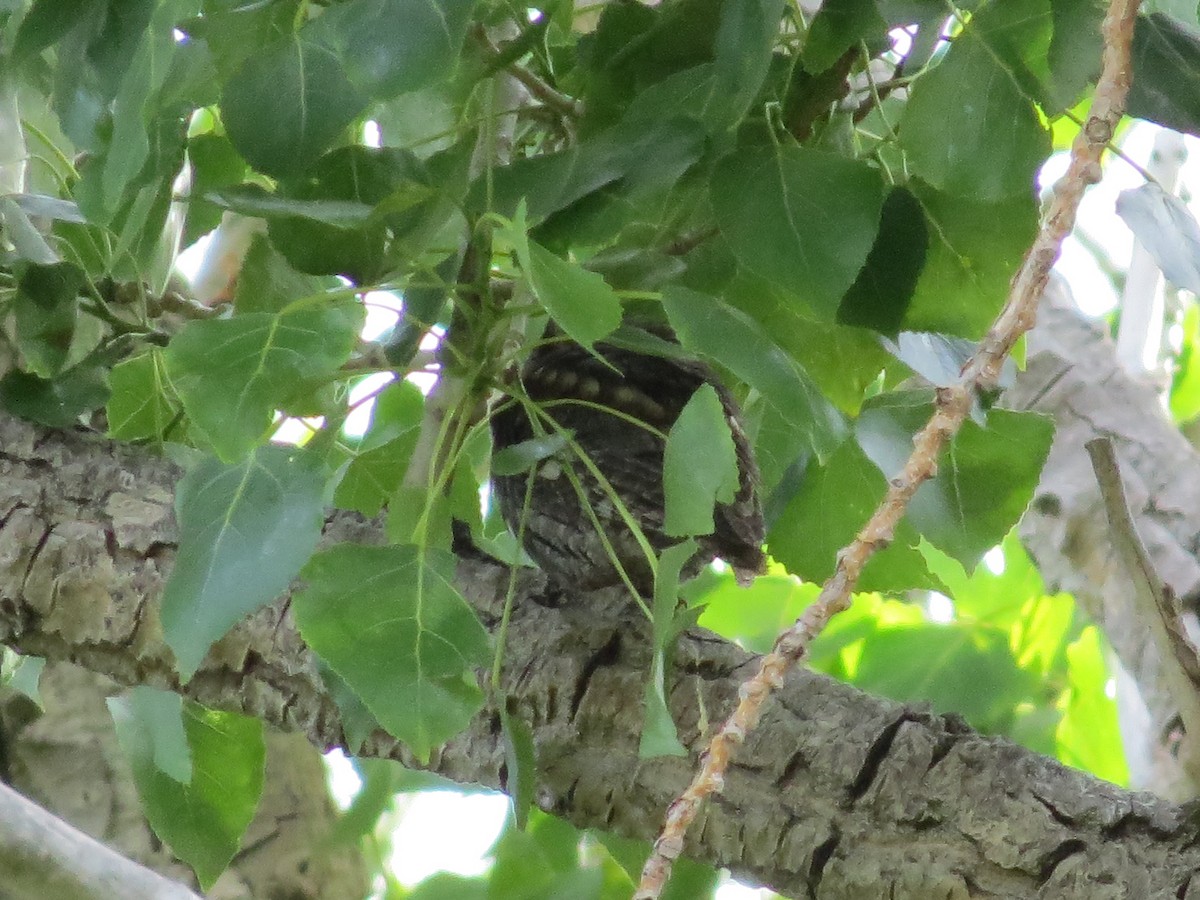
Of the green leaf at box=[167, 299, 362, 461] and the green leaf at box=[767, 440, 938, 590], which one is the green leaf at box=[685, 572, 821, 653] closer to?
the green leaf at box=[767, 440, 938, 590]

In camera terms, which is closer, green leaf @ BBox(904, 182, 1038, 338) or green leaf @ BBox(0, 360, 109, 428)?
green leaf @ BBox(904, 182, 1038, 338)

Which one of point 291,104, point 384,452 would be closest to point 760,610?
point 384,452

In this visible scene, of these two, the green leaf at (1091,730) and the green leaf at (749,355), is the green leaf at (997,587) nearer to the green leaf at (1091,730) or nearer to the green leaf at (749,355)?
the green leaf at (1091,730)

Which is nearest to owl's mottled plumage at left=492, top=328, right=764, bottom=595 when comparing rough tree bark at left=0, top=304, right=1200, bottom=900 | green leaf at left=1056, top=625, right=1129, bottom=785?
rough tree bark at left=0, top=304, right=1200, bottom=900

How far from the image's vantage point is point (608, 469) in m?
0.49

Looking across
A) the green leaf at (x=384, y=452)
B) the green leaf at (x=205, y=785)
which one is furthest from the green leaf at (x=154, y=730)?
the green leaf at (x=384, y=452)

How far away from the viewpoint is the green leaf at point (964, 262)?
443 millimetres

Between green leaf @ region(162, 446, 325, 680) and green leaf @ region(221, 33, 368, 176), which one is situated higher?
green leaf @ region(221, 33, 368, 176)

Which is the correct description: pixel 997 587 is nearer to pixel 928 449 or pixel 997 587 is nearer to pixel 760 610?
pixel 760 610

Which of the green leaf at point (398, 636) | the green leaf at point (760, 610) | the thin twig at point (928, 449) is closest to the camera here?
the thin twig at point (928, 449)

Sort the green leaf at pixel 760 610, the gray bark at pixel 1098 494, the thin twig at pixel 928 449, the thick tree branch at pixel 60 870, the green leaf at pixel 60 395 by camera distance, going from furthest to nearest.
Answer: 1. the green leaf at pixel 760 610
2. the gray bark at pixel 1098 494
3. the green leaf at pixel 60 395
4. the thick tree branch at pixel 60 870
5. the thin twig at pixel 928 449

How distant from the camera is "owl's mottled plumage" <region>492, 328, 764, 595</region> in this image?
486 millimetres

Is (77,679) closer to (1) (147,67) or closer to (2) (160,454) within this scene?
(2) (160,454)

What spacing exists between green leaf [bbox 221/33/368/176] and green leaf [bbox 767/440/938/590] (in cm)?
24
